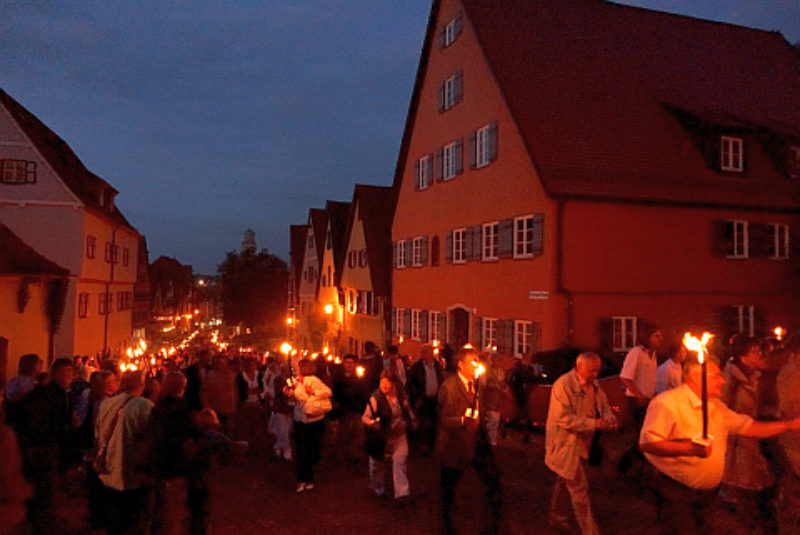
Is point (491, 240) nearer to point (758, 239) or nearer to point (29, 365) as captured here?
point (758, 239)

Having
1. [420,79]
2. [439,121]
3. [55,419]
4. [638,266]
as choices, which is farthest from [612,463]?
[420,79]

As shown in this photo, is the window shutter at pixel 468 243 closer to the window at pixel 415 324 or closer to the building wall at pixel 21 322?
the window at pixel 415 324

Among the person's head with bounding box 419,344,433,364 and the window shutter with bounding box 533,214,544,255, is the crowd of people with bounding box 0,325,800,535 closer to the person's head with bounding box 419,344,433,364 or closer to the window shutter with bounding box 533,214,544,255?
the person's head with bounding box 419,344,433,364

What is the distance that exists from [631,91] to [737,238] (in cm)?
539

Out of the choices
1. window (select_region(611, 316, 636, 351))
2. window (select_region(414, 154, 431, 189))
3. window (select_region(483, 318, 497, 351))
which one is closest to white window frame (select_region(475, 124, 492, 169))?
window (select_region(414, 154, 431, 189))

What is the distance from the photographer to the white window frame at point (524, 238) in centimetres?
1770

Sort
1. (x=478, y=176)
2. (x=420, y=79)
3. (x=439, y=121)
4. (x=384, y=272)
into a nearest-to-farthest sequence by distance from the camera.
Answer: (x=478, y=176) → (x=439, y=121) → (x=420, y=79) → (x=384, y=272)

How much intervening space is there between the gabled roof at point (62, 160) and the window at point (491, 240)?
17159 mm

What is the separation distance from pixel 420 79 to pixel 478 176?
6.66 meters

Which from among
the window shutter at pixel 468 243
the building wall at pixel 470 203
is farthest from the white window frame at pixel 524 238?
the window shutter at pixel 468 243

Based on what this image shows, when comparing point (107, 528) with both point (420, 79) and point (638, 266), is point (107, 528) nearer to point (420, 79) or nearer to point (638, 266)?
point (638, 266)

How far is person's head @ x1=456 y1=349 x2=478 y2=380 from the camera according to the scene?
22.2 ft

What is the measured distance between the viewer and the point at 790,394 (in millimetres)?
5266

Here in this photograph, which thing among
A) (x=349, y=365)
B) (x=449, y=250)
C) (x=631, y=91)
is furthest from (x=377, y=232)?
(x=349, y=365)
